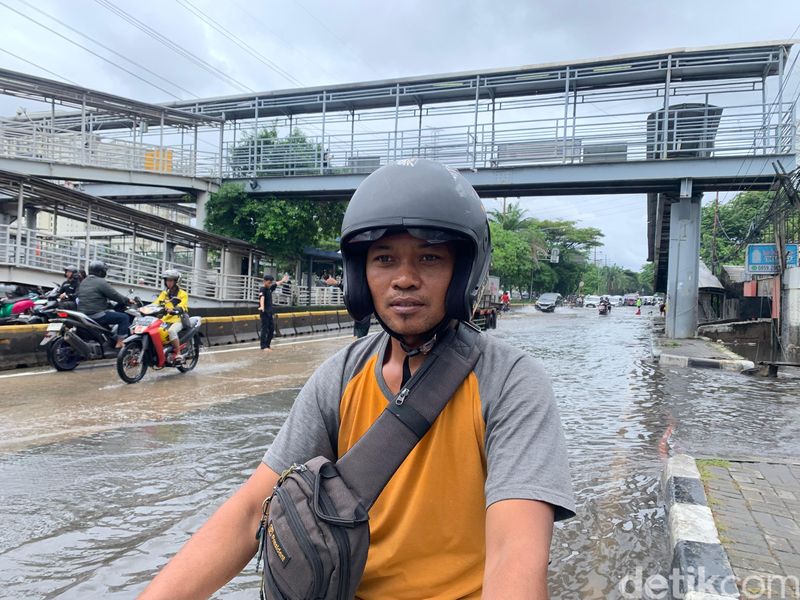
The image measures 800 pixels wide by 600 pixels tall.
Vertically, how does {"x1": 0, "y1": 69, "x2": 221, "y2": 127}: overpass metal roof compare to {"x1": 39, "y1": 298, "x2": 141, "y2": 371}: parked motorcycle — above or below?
Result: above

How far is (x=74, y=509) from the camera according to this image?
11.4 feet

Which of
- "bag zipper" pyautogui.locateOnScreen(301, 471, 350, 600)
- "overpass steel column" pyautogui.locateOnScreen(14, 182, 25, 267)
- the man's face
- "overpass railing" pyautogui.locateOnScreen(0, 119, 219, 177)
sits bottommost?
"bag zipper" pyautogui.locateOnScreen(301, 471, 350, 600)

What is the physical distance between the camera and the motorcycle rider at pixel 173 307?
830 cm

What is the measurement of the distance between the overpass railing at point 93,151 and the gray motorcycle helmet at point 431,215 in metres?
19.6

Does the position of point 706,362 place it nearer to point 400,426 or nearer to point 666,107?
point 666,107

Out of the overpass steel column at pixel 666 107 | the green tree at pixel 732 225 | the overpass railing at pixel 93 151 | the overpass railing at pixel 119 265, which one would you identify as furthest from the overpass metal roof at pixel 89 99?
the green tree at pixel 732 225

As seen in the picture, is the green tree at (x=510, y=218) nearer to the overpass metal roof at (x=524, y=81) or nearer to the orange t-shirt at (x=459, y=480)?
the overpass metal roof at (x=524, y=81)

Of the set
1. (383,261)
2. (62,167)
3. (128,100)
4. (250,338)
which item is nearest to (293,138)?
(128,100)

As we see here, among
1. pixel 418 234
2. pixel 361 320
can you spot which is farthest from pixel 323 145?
pixel 418 234

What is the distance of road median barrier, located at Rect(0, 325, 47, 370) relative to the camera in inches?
335

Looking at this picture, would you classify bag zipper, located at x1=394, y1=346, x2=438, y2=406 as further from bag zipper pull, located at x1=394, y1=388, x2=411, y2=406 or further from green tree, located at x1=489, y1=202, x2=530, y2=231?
green tree, located at x1=489, y1=202, x2=530, y2=231

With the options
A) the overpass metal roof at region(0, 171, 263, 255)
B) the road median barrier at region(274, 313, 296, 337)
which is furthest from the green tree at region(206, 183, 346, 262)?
the road median barrier at region(274, 313, 296, 337)

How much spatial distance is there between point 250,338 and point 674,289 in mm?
A: 12213

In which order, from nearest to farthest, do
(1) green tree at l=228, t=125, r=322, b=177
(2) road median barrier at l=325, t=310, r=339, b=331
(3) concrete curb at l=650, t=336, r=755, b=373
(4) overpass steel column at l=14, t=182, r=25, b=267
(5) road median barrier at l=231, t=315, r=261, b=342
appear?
(3) concrete curb at l=650, t=336, r=755, b=373 < (4) overpass steel column at l=14, t=182, r=25, b=267 < (5) road median barrier at l=231, t=315, r=261, b=342 < (2) road median barrier at l=325, t=310, r=339, b=331 < (1) green tree at l=228, t=125, r=322, b=177
